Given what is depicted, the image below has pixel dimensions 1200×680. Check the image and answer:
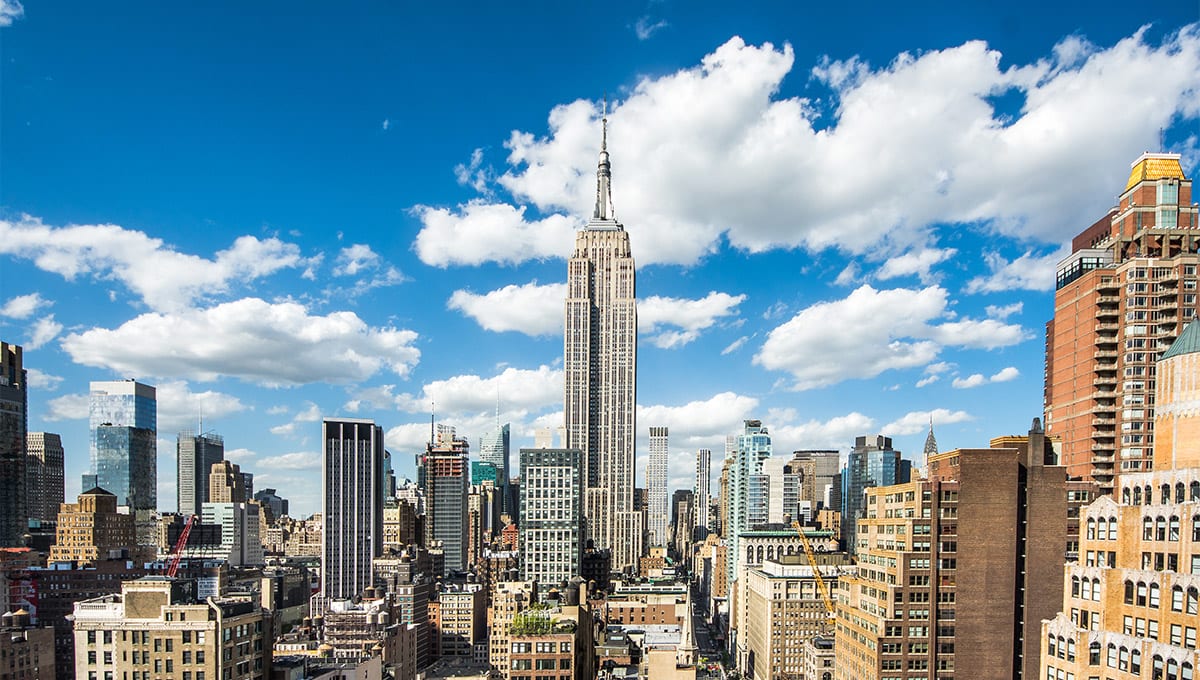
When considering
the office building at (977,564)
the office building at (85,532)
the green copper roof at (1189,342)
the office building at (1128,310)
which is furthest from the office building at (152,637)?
the office building at (85,532)

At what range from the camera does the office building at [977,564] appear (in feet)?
254

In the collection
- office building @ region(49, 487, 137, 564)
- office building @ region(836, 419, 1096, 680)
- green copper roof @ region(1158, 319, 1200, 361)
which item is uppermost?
green copper roof @ region(1158, 319, 1200, 361)

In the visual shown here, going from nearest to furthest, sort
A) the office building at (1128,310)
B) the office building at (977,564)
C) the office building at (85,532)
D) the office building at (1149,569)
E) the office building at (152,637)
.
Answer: the office building at (1149,569) → the office building at (152,637) → the office building at (977,564) → the office building at (1128,310) → the office building at (85,532)

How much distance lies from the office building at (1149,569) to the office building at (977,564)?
2784 centimetres

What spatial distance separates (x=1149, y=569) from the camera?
4400cm

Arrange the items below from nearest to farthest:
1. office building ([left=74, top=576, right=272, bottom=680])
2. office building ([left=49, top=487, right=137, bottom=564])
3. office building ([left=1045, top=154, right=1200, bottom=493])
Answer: office building ([left=74, top=576, right=272, bottom=680]) < office building ([left=1045, top=154, right=1200, bottom=493]) < office building ([left=49, top=487, right=137, bottom=564])

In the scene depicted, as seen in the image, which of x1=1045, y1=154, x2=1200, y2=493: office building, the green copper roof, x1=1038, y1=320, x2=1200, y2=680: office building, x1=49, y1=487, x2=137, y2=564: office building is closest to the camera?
x1=1038, y1=320, x2=1200, y2=680: office building

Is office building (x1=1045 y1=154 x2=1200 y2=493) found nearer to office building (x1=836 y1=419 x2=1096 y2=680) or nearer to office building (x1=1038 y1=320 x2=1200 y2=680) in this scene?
Result: office building (x1=836 y1=419 x2=1096 y2=680)

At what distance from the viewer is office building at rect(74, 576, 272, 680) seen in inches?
2188

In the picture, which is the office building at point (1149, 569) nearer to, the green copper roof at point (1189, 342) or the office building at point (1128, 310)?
the green copper roof at point (1189, 342)

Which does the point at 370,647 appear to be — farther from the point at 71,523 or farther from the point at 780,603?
the point at 71,523

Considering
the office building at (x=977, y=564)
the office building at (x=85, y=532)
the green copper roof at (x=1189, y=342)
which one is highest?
the green copper roof at (x=1189, y=342)

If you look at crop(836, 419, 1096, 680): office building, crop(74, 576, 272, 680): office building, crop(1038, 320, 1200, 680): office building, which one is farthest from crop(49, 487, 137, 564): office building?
crop(1038, 320, 1200, 680): office building

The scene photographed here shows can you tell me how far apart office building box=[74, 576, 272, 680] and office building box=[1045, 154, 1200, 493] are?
328 ft
